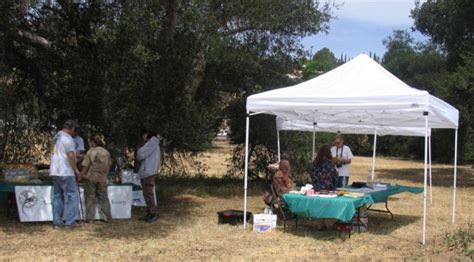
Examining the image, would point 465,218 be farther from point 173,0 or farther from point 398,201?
point 173,0

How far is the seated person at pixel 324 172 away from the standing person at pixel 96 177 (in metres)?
3.45

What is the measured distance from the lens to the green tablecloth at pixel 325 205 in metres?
8.34

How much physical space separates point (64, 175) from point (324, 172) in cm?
417

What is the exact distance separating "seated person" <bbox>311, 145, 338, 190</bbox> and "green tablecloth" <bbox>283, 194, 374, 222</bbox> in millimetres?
903

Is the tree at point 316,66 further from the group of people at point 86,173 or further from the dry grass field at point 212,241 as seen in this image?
the group of people at point 86,173

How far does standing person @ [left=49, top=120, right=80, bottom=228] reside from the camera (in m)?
8.91

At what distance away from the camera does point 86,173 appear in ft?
31.0

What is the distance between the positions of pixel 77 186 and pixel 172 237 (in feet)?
6.16

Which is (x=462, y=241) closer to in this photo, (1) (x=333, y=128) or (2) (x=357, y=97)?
(2) (x=357, y=97)

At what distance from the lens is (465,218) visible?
11.3 metres

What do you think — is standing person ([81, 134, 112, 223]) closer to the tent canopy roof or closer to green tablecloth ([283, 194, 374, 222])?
the tent canopy roof

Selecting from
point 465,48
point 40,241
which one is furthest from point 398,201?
point 465,48

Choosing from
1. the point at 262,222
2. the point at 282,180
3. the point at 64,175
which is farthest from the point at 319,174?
the point at 64,175

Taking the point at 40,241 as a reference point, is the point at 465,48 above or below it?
above
